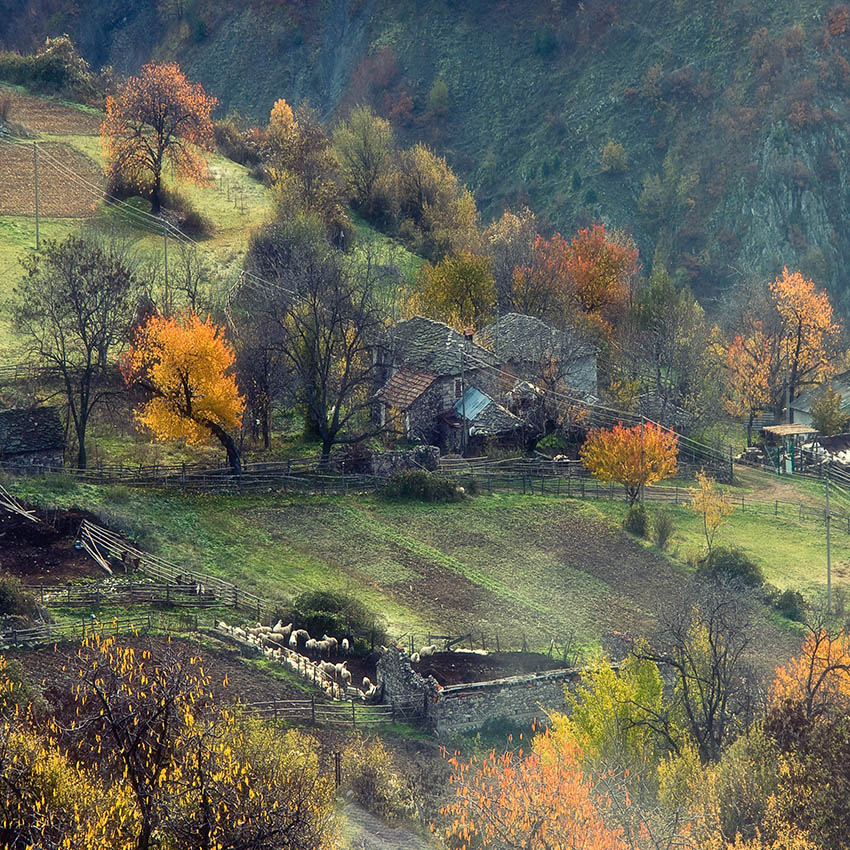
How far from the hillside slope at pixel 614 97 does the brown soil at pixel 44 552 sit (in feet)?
223

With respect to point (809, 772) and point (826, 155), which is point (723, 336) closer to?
point (826, 155)

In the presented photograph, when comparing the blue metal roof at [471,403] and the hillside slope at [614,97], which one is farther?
the hillside slope at [614,97]

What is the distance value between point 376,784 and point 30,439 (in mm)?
26108

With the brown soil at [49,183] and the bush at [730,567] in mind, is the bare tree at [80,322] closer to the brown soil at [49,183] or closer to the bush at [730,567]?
the brown soil at [49,183]

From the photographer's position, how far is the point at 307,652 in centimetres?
4391

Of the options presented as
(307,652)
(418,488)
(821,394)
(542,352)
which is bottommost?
(307,652)

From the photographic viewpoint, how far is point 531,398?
2657 inches

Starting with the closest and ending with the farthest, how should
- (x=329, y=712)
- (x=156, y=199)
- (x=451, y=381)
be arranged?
1. (x=329, y=712)
2. (x=451, y=381)
3. (x=156, y=199)

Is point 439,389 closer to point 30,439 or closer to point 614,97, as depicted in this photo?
point 30,439

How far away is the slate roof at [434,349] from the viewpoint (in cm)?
6550

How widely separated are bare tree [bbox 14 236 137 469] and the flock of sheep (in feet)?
52.3

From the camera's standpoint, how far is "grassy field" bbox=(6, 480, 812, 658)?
48938mm

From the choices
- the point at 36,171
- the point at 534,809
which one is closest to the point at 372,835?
the point at 534,809

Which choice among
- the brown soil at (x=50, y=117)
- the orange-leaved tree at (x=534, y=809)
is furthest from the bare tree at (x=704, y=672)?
the brown soil at (x=50, y=117)
